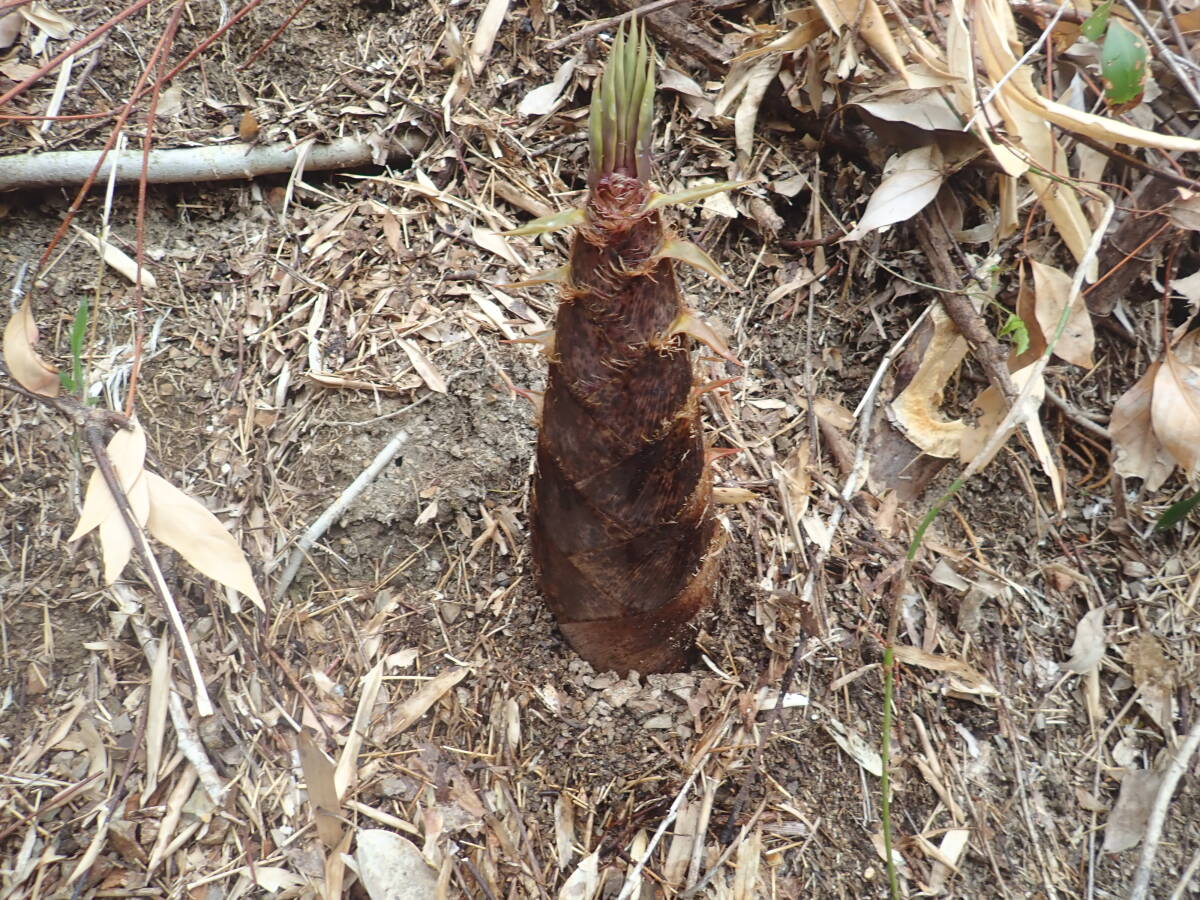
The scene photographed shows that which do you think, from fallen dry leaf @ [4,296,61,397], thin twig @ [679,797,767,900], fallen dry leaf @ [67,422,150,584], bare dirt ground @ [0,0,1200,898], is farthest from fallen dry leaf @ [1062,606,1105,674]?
fallen dry leaf @ [4,296,61,397]

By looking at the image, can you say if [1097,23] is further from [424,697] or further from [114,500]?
[114,500]

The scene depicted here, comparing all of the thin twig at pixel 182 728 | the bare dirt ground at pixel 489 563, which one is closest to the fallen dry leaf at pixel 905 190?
the bare dirt ground at pixel 489 563

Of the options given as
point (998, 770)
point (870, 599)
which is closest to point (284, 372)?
point (870, 599)

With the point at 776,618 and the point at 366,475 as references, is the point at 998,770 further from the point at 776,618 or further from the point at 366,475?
the point at 366,475

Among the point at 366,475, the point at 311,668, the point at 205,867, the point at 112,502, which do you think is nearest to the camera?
the point at 112,502

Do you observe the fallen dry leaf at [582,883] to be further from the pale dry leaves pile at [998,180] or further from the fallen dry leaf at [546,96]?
the fallen dry leaf at [546,96]

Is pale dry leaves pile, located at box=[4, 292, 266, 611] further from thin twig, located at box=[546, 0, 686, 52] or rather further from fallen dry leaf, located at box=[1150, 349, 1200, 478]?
fallen dry leaf, located at box=[1150, 349, 1200, 478]
